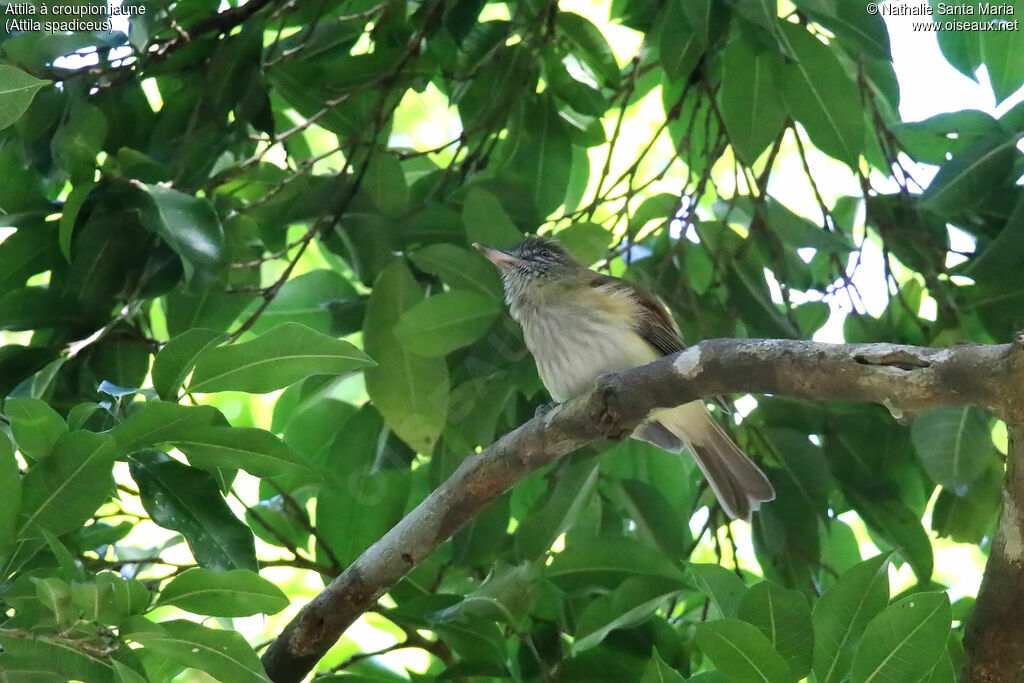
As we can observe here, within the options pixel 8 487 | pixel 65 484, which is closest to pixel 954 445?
pixel 65 484

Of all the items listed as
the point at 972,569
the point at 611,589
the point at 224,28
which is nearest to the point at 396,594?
the point at 611,589

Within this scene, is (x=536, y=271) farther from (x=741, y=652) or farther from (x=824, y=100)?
(x=741, y=652)

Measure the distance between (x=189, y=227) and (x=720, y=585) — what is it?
1.77 m

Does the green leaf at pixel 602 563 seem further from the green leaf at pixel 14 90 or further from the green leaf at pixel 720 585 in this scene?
the green leaf at pixel 14 90

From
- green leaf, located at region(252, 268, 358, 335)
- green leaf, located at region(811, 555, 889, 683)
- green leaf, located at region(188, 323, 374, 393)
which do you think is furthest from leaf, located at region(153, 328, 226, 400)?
green leaf, located at region(811, 555, 889, 683)

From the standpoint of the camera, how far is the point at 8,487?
2.13 metres

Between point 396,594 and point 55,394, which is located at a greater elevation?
point 55,394

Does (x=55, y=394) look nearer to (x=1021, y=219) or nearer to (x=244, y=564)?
(x=244, y=564)

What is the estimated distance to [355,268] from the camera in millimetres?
3711

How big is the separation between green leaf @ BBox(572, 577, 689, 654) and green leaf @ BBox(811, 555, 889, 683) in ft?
1.95

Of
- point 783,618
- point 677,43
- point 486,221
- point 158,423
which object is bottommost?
point 783,618

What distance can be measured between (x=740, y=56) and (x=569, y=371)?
1.21 m

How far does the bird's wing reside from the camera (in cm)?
391

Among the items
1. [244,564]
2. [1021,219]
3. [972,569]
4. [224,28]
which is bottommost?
[972,569]
